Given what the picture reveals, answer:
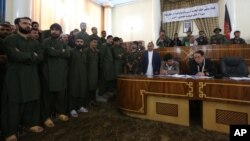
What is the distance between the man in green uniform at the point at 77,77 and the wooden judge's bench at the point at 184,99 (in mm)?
768

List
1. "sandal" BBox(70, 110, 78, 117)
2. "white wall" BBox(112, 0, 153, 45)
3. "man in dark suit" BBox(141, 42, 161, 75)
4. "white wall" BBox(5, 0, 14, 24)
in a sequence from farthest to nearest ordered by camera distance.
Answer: "white wall" BBox(112, 0, 153, 45)
"white wall" BBox(5, 0, 14, 24)
"man in dark suit" BBox(141, 42, 161, 75)
"sandal" BBox(70, 110, 78, 117)

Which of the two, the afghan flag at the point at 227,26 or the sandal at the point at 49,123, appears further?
the afghan flag at the point at 227,26

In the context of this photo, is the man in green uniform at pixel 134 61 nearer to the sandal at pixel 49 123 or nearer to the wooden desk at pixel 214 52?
the wooden desk at pixel 214 52

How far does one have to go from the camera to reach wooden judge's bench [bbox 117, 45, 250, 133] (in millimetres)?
2848

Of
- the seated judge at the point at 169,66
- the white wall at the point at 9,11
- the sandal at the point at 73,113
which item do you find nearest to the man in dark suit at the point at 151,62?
the seated judge at the point at 169,66

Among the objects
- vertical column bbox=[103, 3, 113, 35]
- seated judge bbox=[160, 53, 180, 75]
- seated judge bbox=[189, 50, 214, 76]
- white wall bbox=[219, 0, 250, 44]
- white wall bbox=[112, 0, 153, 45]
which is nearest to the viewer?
seated judge bbox=[189, 50, 214, 76]

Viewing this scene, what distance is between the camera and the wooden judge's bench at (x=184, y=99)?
2848 mm

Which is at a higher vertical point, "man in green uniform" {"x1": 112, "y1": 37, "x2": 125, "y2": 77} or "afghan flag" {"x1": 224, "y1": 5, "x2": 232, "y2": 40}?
"afghan flag" {"x1": 224, "y1": 5, "x2": 232, "y2": 40}

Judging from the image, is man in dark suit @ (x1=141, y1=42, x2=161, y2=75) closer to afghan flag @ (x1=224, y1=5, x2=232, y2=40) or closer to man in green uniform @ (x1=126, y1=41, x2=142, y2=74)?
man in green uniform @ (x1=126, y1=41, x2=142, y2=74)

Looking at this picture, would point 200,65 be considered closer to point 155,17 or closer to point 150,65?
point 150,65

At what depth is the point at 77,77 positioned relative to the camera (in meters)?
3.91

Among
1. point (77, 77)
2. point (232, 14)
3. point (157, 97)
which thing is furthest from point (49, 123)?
point (232, 14)

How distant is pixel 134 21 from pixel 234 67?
23.3 feet

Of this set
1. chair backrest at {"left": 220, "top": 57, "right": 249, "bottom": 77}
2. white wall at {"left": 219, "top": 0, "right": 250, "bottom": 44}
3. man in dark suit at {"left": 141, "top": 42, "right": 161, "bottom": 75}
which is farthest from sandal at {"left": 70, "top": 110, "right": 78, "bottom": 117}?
white wall at {"left": 219, "top": 0, "right": 250, "bottom": 44}
